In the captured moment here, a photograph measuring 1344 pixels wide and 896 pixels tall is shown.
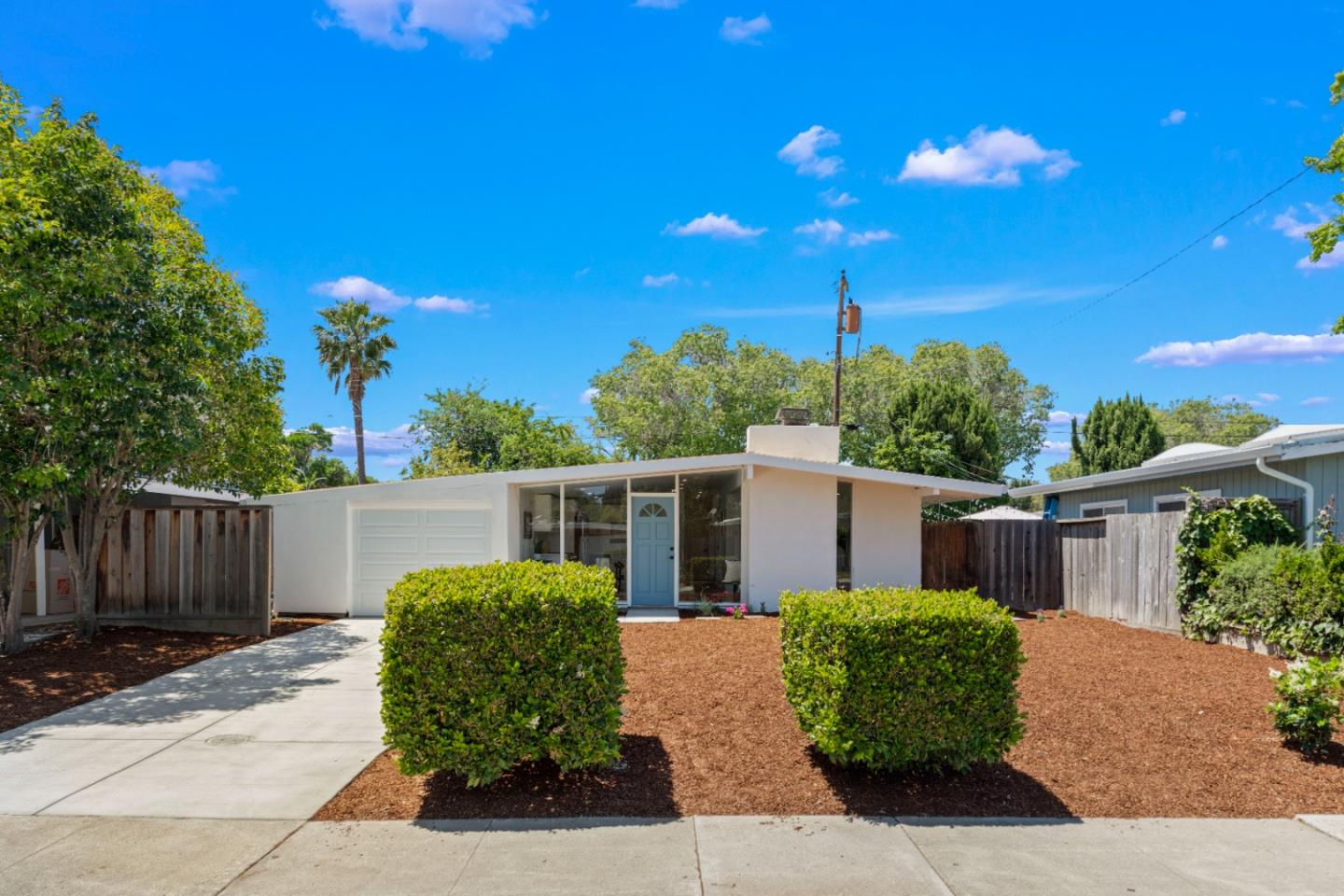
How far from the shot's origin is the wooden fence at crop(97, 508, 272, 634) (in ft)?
38.8

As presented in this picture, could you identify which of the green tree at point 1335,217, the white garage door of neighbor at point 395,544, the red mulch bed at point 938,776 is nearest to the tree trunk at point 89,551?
the white garage door of neighbor at point 395,544

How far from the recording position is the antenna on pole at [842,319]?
21672 mm

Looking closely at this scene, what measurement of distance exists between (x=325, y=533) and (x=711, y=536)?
6.43 m

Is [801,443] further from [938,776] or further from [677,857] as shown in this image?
[677,857]

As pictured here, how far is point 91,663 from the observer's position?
9.44m

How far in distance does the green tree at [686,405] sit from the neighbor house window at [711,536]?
18027 mm

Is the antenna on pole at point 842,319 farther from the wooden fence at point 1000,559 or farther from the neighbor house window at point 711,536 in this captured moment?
the neighbor house window at point 711,536

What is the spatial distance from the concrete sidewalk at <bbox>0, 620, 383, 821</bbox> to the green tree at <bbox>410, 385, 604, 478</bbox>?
2615 centimetres

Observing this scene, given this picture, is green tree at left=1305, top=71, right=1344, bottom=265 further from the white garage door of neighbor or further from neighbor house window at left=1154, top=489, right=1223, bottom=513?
the white garage door of neighbor

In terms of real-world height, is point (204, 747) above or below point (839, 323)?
below

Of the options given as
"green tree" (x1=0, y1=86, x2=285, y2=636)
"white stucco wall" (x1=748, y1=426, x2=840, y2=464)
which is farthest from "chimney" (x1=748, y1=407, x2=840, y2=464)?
"green tree" (x1=0, y1=86, x2=285, y2=636)

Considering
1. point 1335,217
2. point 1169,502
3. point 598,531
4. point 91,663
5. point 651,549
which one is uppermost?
point 1335,217

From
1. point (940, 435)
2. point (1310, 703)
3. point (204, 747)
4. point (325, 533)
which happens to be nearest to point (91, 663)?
point (204, 747)

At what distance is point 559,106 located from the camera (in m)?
13.7
